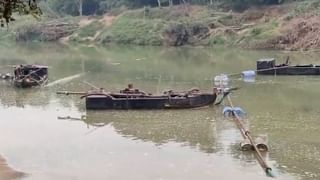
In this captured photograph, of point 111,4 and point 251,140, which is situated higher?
point 111,4

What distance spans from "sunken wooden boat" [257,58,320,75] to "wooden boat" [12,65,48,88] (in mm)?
12674

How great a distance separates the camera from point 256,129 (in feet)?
70.9

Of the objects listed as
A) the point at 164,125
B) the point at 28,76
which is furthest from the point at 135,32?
the point at 164,125

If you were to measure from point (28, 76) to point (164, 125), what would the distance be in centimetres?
1309

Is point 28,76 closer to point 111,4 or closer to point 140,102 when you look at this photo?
point 140,102

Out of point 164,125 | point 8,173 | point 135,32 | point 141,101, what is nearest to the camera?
point 8,173

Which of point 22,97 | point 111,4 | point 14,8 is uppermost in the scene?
point 14,8

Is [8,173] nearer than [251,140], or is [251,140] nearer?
[8,173]

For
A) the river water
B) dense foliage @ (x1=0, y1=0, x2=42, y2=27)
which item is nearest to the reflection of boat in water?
the river water

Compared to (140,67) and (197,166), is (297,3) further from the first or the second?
(197,166)

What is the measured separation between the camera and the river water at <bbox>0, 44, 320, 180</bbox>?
16656mm

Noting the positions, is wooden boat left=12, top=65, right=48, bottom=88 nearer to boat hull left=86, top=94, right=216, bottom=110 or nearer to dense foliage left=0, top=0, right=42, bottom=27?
boat hull left=86, top=94, right=216, bottom=110

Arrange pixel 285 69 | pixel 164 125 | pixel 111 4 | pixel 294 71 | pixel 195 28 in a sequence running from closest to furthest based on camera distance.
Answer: pixel 164 125 → pixel 294 71 → pixel 285 69 → pixel 195 28 → pixel 111 4

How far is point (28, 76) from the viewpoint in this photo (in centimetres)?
3325
